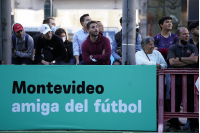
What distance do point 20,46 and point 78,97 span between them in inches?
97.0

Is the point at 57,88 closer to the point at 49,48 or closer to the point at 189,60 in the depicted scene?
the point at 49,48

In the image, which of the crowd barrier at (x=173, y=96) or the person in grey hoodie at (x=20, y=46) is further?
the person in grey hoodie at (x=20, y=46)

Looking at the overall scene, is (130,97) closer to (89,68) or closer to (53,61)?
(89,68)

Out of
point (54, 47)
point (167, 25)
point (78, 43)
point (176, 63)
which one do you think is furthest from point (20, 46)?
point (176, 63)

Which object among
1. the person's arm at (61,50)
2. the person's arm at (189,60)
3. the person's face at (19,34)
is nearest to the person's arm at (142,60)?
the person's arm at (189,60)

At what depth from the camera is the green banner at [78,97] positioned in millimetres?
5352

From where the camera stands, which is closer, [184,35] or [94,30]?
[184,35]

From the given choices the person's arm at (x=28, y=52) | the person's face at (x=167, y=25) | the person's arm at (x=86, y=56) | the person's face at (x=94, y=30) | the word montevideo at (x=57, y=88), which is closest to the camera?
the word montevideo at (x=57, y=88)

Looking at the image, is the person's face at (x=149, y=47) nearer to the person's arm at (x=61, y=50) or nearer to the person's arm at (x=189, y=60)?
the person's arm at (x=189, y=60)

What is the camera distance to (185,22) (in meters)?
17.8

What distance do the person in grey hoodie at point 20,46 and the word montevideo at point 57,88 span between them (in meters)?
1.65

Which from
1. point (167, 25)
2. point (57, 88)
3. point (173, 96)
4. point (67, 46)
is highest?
point (167, 25)

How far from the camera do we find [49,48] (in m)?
6.90

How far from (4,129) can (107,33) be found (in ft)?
31.9
